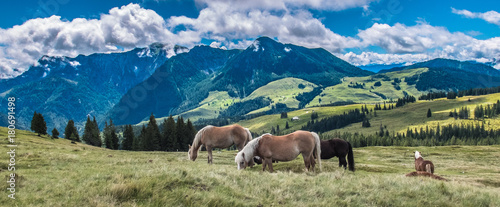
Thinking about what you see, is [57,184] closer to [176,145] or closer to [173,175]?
[173,175]

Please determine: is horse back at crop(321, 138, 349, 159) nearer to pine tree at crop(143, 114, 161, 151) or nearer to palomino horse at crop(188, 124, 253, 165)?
palomino horse at crop(188, 124, 253, 165)

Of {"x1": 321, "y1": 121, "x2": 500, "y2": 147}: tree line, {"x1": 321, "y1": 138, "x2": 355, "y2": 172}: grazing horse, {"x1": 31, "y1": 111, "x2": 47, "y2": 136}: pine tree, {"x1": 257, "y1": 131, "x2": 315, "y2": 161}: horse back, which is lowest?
{"x1": 321, "y1": 121, "x2": 500, "y2": 147}: tree line

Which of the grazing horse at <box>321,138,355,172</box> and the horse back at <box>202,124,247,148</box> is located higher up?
the horse back at <box>202,124,247,148</box>

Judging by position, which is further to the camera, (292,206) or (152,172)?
(152,172)

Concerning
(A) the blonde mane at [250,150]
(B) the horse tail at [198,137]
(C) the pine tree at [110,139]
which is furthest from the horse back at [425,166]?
(C) the pine tree at [110,139]

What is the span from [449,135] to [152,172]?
19651cm

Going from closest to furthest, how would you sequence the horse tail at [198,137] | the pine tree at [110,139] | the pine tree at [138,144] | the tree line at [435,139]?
the horse tail at [198,137], the pine tree at [138,144], the pine tree at [110,139], the tree line at [435,139]

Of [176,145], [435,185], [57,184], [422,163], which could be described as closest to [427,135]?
[176,145]

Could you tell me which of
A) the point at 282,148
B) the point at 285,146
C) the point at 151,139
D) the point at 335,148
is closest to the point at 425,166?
the point at 335,148

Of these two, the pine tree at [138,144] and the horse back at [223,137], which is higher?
the horse back at [223,137]

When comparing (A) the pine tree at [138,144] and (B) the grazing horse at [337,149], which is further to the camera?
(A) the pine tree at [138,144]

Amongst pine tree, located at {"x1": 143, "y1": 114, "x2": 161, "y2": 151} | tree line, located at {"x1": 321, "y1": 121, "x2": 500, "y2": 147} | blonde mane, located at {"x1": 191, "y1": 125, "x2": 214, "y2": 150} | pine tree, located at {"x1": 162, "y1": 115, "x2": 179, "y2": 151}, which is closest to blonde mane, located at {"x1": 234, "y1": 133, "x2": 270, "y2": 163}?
blonde mane, located at {"x1": 191, "y1": 125, "x2": 214, "y2": 150}

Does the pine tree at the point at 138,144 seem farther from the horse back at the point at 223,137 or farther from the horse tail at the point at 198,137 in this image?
the horse back at the point at 223,137

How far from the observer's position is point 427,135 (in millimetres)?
159500
